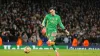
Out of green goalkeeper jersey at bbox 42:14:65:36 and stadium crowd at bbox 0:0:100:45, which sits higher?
green goalkeeper jersey at bbox 42:14:65:36

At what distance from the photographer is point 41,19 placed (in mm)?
35188

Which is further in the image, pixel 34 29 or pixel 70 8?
pixel 70 8

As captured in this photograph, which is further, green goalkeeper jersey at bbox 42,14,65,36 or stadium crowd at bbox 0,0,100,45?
stadium crowd at bbox 0,0,100,45

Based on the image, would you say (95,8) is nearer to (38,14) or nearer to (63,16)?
(63,16)

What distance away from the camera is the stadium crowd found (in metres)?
32.2

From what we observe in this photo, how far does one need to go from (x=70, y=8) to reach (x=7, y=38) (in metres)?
9.79

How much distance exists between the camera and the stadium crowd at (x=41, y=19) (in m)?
32.2

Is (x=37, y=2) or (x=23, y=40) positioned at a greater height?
(x=37, y=2)

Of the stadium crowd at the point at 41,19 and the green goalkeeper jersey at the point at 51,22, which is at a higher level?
the green goalkeeper jersey at the point at 51,22

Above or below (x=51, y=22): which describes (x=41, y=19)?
below

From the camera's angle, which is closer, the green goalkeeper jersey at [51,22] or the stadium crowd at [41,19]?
the green goalkeeper jersey at [51,22]

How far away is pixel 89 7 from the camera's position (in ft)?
129

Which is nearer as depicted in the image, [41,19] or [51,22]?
[51,22]

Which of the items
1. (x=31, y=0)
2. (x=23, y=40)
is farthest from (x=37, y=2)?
(x=23, y=40)
